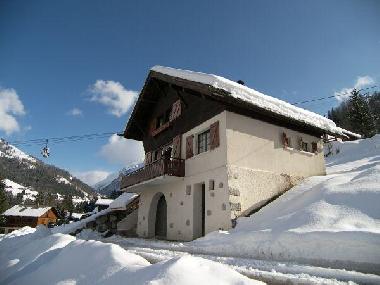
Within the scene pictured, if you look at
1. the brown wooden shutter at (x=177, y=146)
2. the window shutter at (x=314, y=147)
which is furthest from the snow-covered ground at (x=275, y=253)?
the brown wooden shutter at (x=177, y=146)

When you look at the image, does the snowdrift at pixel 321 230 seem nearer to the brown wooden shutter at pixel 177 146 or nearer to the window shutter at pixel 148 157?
the brown wooden shutter at pixel 177 146

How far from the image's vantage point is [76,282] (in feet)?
18.0

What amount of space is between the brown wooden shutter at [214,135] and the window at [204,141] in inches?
34.1

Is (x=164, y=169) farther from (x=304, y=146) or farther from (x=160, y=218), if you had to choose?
(x=304, y=146)

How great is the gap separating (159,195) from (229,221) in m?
8.85

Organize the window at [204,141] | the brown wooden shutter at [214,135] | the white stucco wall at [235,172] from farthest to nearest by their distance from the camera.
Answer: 1. the window at [204,141]
2. the brown wooden shutter at [214,135]
3. the white stucco wall at [235,172]

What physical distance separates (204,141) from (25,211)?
7799 centimetres

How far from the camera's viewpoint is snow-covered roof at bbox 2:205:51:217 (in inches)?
3006

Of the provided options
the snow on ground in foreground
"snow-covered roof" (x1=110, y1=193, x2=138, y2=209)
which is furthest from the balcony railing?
the snow on ground in foreground

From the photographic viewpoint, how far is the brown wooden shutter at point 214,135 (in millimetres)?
15258

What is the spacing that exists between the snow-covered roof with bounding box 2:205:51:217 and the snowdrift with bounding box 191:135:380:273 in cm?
Answer: 7870

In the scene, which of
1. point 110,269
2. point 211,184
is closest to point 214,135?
point 211,184

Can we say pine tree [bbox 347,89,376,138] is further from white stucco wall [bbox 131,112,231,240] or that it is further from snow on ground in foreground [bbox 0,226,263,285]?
snow on ground in foreground [bbox 0,226,263,285]

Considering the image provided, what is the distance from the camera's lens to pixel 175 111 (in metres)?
20.0
